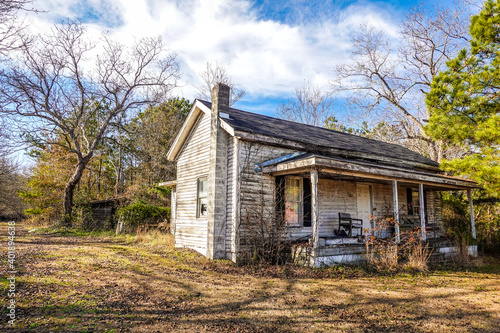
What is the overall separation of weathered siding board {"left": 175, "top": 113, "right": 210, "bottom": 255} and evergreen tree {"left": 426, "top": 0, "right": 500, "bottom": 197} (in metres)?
7.64

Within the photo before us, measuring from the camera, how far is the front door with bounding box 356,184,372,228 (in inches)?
474

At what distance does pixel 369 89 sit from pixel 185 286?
21019 mm

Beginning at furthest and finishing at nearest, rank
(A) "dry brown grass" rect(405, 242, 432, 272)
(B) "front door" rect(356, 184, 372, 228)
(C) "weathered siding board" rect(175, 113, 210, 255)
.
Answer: (B) "front door" rect(356, 184, 372, 228) → (C) "weathered siding board" rect(175, 113, 210, 255) → (A) "dry brown grass" rect(405, 242, 432, 272)

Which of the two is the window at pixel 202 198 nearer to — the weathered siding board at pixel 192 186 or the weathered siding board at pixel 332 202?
the weathered siding board at pixel 192 186

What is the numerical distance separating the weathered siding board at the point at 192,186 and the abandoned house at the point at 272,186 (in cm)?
4

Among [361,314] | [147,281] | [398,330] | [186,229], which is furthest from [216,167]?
[398,330]

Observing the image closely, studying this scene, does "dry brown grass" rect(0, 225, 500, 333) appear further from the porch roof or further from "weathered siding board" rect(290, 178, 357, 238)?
"weathered siding board" rect(290, 178, 357, 238)

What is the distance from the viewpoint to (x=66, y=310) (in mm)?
4398

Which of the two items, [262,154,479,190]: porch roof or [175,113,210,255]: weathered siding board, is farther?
[175,113,210,255]: weathered siding board

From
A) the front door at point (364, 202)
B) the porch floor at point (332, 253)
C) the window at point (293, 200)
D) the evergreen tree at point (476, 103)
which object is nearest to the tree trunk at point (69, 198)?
the window at point (293, 200)

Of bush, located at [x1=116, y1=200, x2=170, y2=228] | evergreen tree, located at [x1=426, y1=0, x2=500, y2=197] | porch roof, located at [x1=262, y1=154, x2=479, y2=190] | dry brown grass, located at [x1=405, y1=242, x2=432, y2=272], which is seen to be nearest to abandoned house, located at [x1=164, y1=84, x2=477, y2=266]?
porch roof, located at [x1=262, y1=154, x2=479, y2=190]

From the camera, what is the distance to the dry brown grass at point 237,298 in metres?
4.24

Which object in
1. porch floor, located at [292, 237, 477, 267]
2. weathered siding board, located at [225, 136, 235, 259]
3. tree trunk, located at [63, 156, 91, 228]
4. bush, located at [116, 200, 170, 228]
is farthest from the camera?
tree trunk, located at [63, 156, 91, 228]

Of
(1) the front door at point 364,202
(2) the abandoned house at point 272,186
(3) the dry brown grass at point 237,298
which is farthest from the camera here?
(1) the front door at point 364,202
